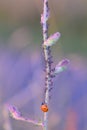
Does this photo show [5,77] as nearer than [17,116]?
→ No

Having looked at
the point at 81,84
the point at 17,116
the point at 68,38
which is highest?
the point at 68,38

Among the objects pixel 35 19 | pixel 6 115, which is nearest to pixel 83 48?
pixel 35 19

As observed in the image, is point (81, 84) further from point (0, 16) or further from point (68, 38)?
point (0, 16)

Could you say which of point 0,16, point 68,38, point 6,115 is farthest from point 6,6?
point 6,115

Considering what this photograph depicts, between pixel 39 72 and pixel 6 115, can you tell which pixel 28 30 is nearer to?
pixel 39 72

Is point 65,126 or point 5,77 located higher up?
point 5,77

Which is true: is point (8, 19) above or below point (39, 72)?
above
